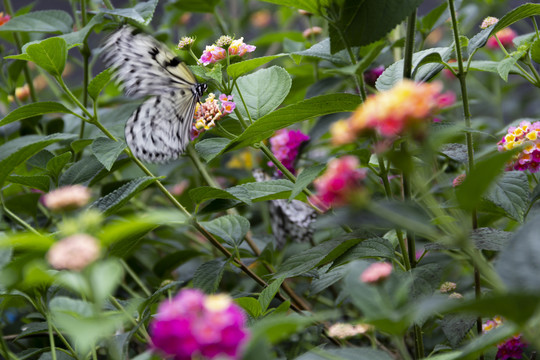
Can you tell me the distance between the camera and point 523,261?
43cm

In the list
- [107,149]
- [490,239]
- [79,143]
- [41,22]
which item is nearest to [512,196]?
[490,239]

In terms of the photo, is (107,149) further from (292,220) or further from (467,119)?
(467,119)

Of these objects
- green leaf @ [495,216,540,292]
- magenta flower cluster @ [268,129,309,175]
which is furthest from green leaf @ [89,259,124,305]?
magenta flower cluster @ [268,129,309,175]

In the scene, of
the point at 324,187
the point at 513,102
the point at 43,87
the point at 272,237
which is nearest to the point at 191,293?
the point at 324,187

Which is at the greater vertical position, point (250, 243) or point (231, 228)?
point (231, 228)

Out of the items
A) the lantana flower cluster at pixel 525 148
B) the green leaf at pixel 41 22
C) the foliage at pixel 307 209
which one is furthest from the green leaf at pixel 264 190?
the green leaf at pixel 41 22

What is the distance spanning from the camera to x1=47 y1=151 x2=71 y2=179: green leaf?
2.92 ft

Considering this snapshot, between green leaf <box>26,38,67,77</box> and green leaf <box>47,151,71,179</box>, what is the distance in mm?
126

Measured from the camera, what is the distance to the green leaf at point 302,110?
2.40ft

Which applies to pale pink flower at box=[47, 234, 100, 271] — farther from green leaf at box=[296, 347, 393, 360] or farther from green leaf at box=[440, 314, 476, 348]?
green leaf at box=[440, 314, 476, 348]

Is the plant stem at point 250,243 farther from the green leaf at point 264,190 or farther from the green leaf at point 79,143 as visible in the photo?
the green leaf at point 79,143

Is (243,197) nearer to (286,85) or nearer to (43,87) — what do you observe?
(286,85)

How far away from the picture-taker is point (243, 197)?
81 cm

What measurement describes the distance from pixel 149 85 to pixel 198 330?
74 centimetres
